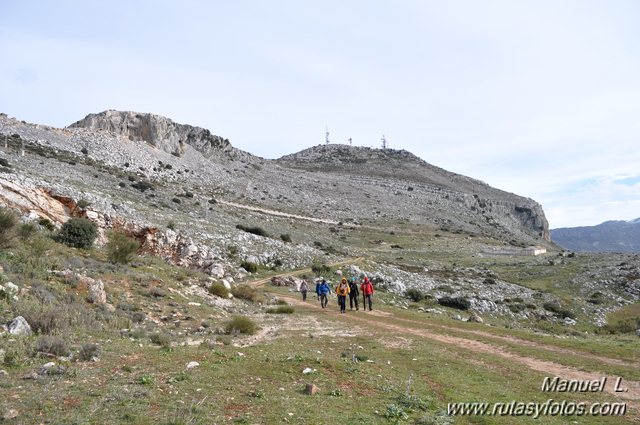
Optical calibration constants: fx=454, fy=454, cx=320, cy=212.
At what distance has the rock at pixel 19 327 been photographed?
10.9 m

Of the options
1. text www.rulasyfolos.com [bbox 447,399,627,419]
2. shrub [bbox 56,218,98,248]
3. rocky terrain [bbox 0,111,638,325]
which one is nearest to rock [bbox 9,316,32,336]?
text www.rulasyfolos.com [bbox 447,399,627,419]

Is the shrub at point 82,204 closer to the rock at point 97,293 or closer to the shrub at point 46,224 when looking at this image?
the shrub at point 46,224

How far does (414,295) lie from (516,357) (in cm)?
1889

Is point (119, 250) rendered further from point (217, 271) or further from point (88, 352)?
point (88, 352)

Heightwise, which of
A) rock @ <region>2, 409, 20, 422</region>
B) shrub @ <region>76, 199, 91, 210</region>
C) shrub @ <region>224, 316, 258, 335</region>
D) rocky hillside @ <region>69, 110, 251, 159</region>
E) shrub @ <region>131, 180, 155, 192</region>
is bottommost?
shrub @ <region>224, 316, 258, 335</region>

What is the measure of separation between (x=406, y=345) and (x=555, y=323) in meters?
21.7

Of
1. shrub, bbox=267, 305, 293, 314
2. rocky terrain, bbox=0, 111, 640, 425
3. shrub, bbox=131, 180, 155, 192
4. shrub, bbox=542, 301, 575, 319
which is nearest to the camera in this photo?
rocky terrain, bbox=0, 111, 640, 425

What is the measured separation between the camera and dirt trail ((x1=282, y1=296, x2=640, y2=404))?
39.6 feet

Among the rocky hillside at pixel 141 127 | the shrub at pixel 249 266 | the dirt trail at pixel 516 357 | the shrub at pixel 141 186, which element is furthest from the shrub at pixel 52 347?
the rocky hillside at pixel 141 127

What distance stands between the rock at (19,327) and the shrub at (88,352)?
5.76 ft

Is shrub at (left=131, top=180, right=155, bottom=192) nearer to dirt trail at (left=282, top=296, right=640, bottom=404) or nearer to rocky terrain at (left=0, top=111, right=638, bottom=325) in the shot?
rocky terrain at (left=0, top=111, right=638, bottom=325)

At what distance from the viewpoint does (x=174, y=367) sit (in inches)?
409

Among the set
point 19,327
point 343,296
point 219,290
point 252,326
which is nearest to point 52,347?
point 19,327

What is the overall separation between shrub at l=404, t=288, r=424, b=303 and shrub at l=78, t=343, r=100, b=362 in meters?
26.7
